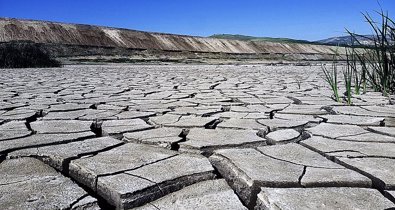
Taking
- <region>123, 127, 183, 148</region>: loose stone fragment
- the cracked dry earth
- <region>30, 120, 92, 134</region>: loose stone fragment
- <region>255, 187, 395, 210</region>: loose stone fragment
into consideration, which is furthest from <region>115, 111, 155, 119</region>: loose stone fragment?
<region>255, 187, 395, 210</region>: loose stone fragment

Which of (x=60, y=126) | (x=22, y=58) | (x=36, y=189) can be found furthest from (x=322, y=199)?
(x=22, y=58)

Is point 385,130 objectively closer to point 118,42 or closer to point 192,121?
point 192,121

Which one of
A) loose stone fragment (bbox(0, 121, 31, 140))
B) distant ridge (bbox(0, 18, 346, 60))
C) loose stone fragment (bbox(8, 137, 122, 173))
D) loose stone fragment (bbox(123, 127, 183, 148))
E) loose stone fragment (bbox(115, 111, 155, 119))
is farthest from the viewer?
distant ridge (bbox(0, 18, 346, 60))

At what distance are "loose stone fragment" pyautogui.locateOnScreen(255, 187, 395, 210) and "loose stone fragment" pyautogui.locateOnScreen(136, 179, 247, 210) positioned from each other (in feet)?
0.30

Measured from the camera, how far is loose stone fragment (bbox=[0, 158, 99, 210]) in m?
1.08

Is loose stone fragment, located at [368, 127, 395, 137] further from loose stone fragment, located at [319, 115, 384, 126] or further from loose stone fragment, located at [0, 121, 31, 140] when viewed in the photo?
loose stone fragment, located at [0, 121, 31, 140]

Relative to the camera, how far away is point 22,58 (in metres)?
11.3

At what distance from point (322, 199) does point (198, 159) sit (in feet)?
1.80

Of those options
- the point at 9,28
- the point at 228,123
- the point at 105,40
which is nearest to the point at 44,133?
Answer: the point at 228,123

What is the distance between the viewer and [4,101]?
10.9 ft

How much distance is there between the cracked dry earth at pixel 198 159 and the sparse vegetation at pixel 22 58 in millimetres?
9343

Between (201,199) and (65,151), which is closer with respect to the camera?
(201,199)

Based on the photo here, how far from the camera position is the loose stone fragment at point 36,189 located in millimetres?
1076

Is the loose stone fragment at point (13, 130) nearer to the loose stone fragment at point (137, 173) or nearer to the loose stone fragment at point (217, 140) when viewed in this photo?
the loose stone fragment at point (137, 173)
